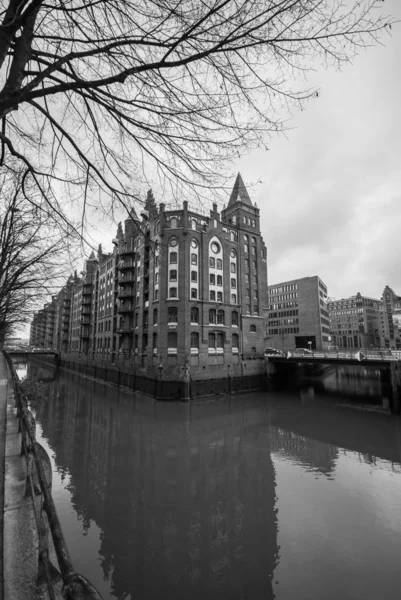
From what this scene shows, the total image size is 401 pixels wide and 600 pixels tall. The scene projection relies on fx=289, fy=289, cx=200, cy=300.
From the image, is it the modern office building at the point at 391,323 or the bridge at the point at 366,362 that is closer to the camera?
the bridge at the point at 366,362

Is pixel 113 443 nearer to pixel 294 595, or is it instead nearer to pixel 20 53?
pixel 294 595

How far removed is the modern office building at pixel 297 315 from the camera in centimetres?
6844

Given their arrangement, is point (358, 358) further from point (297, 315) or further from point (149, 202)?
point (297, 315)

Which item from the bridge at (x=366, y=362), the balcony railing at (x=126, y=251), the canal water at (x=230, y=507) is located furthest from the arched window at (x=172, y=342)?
the balcony railing at (x=126, y=251)

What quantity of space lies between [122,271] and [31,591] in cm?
4217

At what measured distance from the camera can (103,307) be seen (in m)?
52.4

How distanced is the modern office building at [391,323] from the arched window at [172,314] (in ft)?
375

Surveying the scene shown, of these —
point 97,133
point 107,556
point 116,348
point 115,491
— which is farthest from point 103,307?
point 97,133

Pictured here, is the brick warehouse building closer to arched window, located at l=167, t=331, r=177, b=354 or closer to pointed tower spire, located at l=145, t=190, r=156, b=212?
arched window, located at l=167, t=331, r=177, b=354

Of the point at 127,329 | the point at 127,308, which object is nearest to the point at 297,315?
the point at 127,308

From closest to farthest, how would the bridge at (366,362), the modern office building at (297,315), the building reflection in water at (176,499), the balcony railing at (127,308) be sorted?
the building reflection in water at (176,499)
the bridge at (366,362)
the balcony railing at (127,308)
the modern office building at (297,315)

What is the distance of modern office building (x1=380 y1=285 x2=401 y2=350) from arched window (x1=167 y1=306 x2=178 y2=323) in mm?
114179

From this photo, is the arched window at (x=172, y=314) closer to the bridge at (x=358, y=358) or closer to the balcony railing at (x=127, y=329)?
the balcony railing at (x=127, y=329)

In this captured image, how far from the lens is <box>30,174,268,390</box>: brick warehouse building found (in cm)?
3166
